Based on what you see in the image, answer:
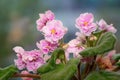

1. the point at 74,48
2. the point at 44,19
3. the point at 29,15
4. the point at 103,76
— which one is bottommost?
the point at 103,76

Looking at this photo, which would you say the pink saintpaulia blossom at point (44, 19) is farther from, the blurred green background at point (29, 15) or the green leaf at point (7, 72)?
the blurred green background at point (29, 15)

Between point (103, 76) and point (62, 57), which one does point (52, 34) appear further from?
point (103, 76)

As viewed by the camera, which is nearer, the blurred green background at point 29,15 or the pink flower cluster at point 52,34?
the pink flower cluster at point 52,34

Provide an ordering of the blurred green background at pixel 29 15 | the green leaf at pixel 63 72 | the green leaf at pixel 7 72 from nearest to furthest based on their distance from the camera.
A: the green leaf at pixel 63 72 < the green leaf at pixel 7 72 < the blurred green background at pixel 29 15

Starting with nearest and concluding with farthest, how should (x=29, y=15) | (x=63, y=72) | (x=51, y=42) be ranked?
(x=63, y=72), (x=51, y=42), (x=29, y=15)

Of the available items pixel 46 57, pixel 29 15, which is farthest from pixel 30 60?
pixel 29 15

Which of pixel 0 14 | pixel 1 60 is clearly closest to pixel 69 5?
pixel 0 14

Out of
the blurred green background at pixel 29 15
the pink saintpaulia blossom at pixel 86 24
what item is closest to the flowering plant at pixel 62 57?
the pink saintpaulia blossom at pixel 86 24
